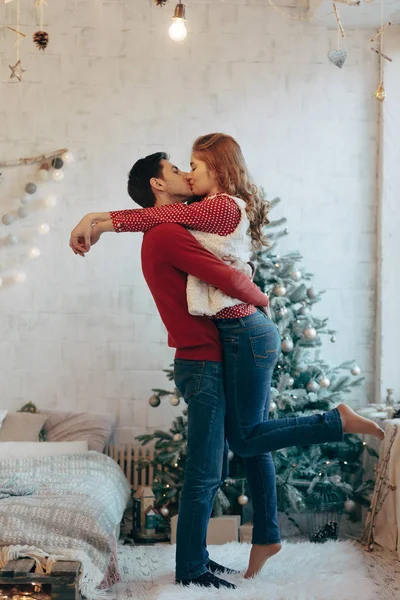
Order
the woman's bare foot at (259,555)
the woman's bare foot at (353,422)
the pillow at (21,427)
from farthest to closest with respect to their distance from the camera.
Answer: the pillow at (21,427), the woman's bare foot at (259,555), the woman's bare foot at (353,422)

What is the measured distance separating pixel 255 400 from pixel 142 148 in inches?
93.4

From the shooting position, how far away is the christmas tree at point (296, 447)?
4.29 meters

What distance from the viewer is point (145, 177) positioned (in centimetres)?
344

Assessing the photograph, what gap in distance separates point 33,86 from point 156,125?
0.78m

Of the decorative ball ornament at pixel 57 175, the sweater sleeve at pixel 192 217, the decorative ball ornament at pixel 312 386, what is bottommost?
the decorative ball ornament at pixel 312 386

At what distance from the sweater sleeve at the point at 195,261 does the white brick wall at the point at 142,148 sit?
6.48ft

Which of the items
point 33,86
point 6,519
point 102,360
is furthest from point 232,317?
point 33,86

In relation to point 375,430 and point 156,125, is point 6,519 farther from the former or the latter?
point 156,125

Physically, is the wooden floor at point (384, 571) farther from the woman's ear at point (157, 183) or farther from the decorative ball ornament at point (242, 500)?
the woman's ear at point (157, 183)

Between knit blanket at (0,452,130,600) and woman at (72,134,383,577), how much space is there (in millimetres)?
654

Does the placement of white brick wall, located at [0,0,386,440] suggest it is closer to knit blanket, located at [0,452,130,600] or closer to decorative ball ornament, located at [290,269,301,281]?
decorative ball ornament, located at [290,269,301,281]

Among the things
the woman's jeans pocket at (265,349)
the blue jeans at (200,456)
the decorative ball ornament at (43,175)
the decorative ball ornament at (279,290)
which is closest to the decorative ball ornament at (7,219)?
the decorative ball ornament at (43,175)

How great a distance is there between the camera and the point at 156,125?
16.6 ft

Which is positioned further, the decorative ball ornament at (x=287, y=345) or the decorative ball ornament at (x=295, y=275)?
the decorative ball ornament at (x=295, y=275)
